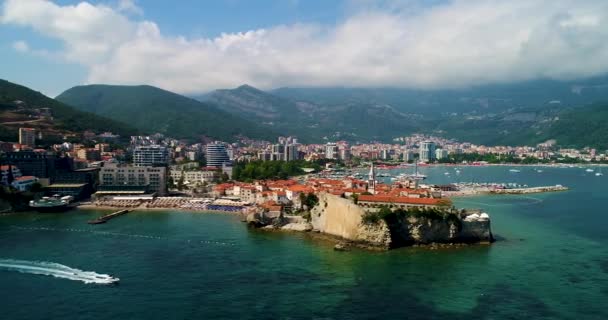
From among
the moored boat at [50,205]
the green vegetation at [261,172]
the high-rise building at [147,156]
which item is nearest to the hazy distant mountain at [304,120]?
the green vegetation at [261,172]

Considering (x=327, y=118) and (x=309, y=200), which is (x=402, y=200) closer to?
A: (x=309, y=200)

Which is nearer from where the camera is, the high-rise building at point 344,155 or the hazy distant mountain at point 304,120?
the high-rise building at point 344,155

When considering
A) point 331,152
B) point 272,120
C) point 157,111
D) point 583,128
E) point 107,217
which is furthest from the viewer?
point 272,120

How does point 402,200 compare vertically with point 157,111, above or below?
below

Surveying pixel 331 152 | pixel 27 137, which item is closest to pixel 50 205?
pixel 27 137

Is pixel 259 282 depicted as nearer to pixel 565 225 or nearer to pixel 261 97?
pixel 565 225

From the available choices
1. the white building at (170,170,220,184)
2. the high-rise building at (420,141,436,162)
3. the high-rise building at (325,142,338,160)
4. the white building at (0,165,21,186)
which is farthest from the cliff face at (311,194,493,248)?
the high-rise building at (420,141,436,162)

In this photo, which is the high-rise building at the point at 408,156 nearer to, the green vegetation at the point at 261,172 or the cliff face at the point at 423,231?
the green vegetation at the point at 261,172
